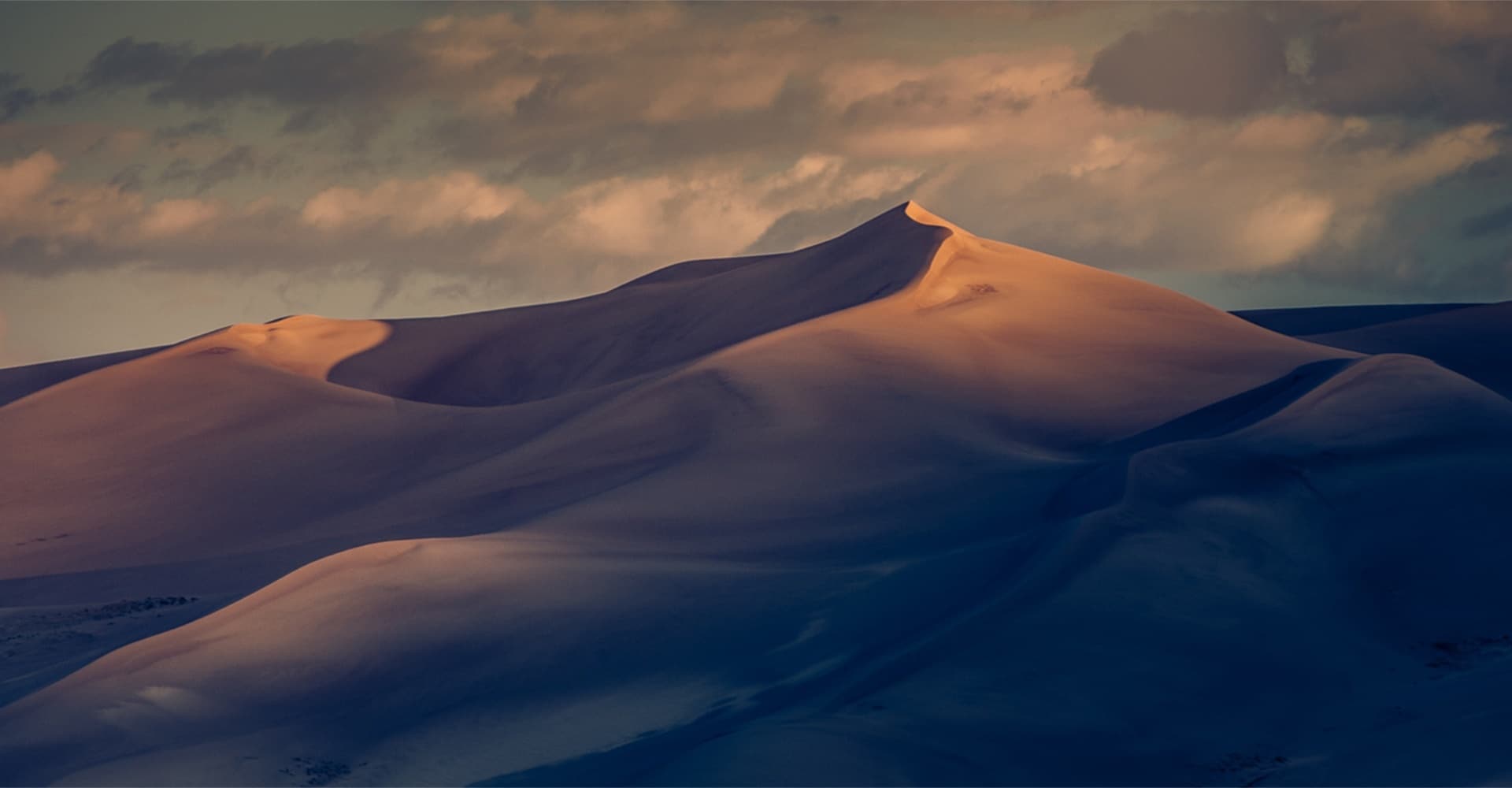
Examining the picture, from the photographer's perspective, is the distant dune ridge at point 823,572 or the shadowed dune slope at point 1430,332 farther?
the shadowed dune slope at point 1430,332

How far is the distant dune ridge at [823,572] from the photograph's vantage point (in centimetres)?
1744

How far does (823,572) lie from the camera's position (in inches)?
904

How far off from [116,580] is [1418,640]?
2112cm

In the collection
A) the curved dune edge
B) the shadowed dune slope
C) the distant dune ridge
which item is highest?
the curved dune edge

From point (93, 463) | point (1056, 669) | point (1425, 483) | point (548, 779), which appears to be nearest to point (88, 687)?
point (548, 779)

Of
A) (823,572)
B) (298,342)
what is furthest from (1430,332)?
(823,572)

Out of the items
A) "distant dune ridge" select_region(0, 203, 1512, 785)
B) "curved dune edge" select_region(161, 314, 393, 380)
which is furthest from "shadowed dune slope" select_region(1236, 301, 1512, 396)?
"curved dune edge" select_region(161, 314, 393, 380)

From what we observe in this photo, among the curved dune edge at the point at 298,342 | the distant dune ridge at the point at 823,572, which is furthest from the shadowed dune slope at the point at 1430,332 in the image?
the curved dune edge at the point at 298,342

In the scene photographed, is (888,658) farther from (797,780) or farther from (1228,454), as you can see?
(1228,454)

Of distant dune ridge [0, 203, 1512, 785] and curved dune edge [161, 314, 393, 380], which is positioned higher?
curved dune edge [161, 314, 393, 380]

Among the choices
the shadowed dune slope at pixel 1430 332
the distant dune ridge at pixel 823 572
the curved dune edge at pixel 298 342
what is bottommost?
the distant dune ridge at pixel 823 572

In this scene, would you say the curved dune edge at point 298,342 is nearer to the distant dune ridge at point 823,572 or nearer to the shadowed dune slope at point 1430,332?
the distant dune ridge at point 823,572

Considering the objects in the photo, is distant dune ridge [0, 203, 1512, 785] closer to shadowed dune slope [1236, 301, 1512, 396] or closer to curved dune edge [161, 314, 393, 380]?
curved dune edge [161, 314, 393, 380]

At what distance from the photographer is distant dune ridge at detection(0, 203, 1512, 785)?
1744 cm
